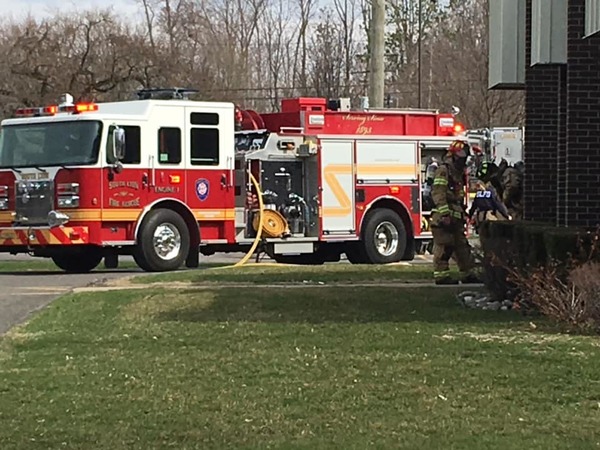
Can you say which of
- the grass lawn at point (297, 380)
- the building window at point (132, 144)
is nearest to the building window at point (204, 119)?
the building window at point (132, 144)

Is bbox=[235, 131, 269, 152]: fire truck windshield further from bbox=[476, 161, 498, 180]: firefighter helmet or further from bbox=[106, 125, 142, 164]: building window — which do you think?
bbox=[476, 161, 498, 180]: firefighter helmet

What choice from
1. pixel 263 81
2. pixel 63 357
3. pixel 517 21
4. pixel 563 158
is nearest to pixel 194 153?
pixel 517 21

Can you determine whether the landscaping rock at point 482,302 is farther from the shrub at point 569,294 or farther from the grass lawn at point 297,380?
the shrub at point 569,294

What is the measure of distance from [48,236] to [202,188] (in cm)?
255

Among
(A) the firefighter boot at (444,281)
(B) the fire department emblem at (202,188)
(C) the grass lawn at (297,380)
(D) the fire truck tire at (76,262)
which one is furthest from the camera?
(D) the fire truck tire at (76,262)

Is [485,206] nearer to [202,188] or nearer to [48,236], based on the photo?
[202,188]

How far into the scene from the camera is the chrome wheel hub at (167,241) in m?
19.2

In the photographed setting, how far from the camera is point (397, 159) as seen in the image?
2178 centimetres

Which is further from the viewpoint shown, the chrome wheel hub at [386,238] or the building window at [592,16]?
the chrome wheel hub at [386,238]

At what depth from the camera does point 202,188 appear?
19.8m

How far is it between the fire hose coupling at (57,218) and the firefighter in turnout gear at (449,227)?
5.78 meters

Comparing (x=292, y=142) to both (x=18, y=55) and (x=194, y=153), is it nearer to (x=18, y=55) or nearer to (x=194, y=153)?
(x=194, y=153)

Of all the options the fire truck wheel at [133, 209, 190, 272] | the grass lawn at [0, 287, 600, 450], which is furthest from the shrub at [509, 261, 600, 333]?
the fire truck wheel at [133, 209, 190, 272]

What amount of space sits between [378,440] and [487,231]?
294 inches
